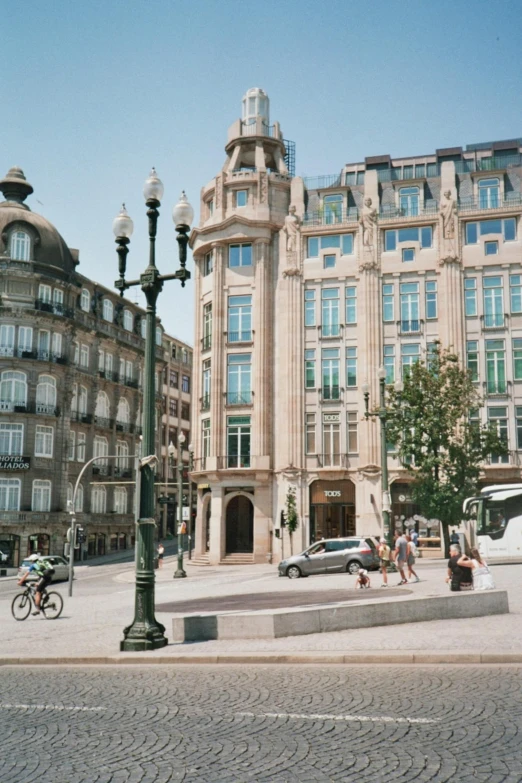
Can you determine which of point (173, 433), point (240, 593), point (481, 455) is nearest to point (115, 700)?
point (240, 593)

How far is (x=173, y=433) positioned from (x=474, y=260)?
4676 centimetres

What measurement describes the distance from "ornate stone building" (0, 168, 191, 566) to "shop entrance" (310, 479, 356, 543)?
14.5 m

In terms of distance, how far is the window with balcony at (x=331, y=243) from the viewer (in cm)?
5419

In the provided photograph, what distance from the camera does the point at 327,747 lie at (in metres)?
7.67

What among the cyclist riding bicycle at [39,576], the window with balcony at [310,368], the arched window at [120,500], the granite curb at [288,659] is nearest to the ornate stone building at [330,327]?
the window with balcony at [310,368]

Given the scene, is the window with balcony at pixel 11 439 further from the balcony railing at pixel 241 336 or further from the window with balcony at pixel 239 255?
the window with balcony at pixel 239 255

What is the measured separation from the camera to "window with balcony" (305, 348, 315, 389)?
5294cm

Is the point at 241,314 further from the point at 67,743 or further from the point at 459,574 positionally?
the point at 67,743

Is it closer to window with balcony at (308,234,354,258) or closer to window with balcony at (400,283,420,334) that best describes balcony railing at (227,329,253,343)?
window with balcony at (308,234,354,258)

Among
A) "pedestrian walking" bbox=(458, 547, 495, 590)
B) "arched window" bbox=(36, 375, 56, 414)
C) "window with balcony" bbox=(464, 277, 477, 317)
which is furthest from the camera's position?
"arched window" bbox=(36, 375, 56, 414)

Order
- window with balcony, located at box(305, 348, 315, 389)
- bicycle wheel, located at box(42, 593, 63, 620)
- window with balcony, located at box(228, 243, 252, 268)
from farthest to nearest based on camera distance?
window with balcony, located at box(228, 243, 252, 268) < window with balcony, located at box(305, 348, 315, 389) < bicycle wheel, located at box(42, 593, 63, 620)

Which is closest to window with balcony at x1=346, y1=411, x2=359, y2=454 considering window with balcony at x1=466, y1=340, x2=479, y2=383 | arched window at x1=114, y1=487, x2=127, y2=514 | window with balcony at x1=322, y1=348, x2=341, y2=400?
window with balcony at x1=322, y1=348, x2=341, y2=400

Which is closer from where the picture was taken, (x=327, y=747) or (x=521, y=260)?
(x=327, y=747)

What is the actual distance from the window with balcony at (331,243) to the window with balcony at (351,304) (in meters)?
2.62
